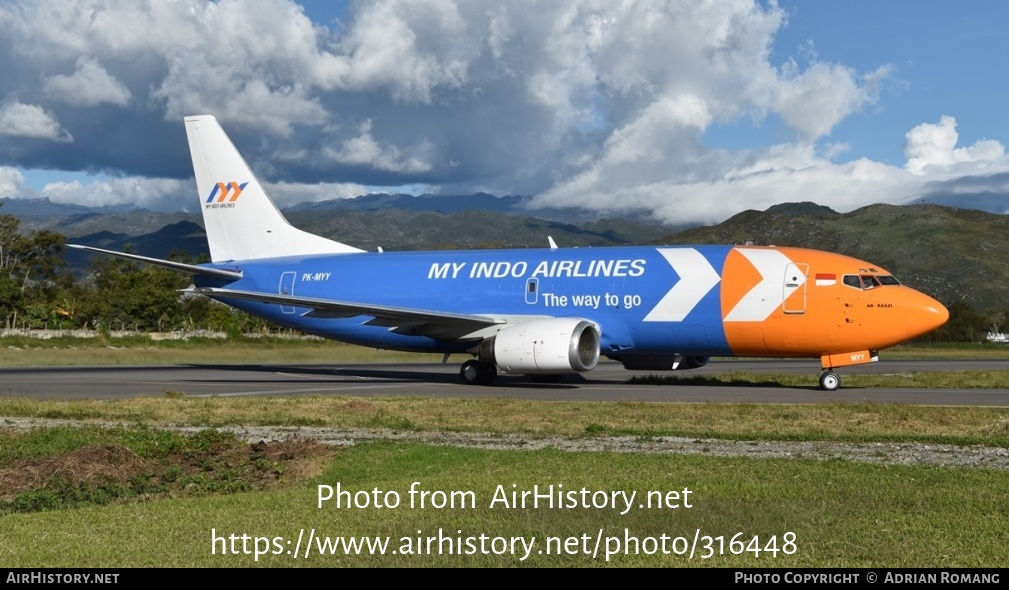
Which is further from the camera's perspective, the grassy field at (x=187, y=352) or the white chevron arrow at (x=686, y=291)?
the grassy field at (x=187, y=352)

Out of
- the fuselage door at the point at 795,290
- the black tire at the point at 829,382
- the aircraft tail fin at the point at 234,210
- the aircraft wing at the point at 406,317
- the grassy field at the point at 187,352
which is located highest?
the aircraft tail fin at the point at 234,210

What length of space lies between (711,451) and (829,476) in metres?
2.70

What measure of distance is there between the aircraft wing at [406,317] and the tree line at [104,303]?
2866cm

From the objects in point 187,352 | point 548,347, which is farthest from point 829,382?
point 187,352

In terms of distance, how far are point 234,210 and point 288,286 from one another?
13.3ft

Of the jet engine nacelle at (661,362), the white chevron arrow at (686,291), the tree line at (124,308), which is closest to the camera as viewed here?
the white chevron arrow at (686,291)

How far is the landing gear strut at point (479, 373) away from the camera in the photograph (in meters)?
28.3

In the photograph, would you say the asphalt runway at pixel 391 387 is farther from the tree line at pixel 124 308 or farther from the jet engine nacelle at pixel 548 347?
the tree line at pixel 124 308

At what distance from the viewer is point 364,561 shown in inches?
280

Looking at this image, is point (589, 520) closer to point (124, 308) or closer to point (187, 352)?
point (187, 352)

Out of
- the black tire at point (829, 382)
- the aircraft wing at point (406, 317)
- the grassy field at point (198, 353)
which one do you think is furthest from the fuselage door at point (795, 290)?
the grassy field at point (198, 353)

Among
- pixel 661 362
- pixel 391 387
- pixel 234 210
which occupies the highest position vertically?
pixel 234 210

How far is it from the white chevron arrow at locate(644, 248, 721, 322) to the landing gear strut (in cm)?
467

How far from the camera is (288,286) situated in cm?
3272
